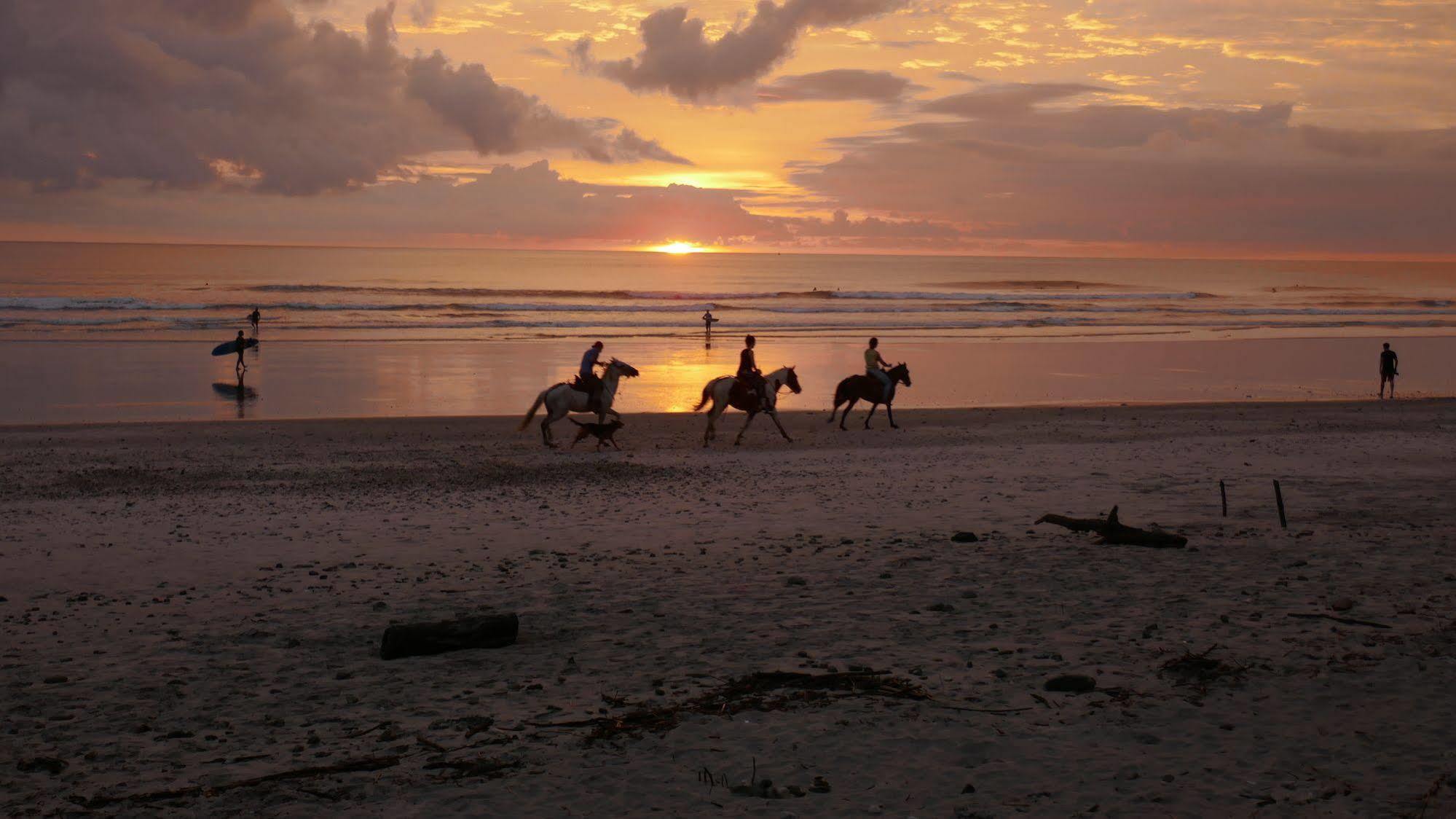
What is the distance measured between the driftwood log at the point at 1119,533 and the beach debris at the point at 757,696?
14.7ft

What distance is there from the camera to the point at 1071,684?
7105mm

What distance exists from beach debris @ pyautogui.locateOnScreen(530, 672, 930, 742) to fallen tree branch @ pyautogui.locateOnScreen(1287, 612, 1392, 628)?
334cm

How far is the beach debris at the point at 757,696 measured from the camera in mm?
6586

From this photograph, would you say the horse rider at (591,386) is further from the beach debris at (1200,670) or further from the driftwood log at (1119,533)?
the beach debris at (1200,670)

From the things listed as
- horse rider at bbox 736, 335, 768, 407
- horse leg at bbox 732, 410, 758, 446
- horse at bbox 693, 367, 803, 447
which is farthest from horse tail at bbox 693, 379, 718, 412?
horse leg at bbox 732, 410, 758, 446

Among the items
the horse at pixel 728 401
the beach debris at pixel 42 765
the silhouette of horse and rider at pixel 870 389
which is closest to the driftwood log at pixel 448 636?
the beach debris at pixel 42 765

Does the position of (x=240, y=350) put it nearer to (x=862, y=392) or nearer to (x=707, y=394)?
(x=707, y=394)

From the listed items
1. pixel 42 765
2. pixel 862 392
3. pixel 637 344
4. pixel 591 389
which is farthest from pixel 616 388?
pixel 637 344

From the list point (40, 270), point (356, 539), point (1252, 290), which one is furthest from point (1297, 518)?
point (40, 270)

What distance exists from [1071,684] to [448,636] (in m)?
4.20

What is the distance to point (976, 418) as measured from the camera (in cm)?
2395

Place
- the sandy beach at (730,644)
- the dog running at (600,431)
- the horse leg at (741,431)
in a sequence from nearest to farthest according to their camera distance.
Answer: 1. the sandy beach at (730,644)
2. the dog running at (600,431)
3. the horse leg at (741,431)

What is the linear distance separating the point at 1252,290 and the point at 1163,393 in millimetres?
118088

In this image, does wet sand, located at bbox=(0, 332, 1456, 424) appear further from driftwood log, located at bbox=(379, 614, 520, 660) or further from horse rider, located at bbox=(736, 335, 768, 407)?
driftwood log, located at bbox=(379, 614, 520, 660)
